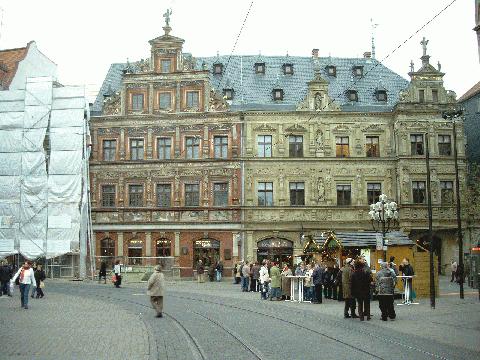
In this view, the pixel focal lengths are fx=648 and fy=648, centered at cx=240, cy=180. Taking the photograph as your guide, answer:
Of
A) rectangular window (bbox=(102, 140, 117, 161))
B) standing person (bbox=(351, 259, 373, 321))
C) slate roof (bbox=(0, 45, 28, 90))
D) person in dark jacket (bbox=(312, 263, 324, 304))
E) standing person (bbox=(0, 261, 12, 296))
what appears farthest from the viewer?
slate roof (bbox=(0, 45, 28, 90))

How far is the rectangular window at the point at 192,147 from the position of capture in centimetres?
4503

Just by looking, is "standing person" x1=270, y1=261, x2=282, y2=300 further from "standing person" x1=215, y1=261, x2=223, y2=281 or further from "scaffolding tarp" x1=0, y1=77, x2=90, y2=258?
"scaffolding tarp" x1=0, y1=77, x2=90, y2=258

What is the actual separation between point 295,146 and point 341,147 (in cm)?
318

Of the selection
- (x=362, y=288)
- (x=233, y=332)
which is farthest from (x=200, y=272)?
(x=233, y=332)

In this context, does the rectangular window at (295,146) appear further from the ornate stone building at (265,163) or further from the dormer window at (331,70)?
the dormer window at (331,70)

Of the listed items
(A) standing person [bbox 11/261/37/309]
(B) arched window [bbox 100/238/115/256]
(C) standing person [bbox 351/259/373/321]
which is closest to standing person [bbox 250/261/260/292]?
(A) standing person [bbox 11/261/37/309]

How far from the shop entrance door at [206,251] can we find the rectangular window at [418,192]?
1374cm

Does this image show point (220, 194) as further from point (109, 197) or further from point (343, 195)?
point (343, 195)

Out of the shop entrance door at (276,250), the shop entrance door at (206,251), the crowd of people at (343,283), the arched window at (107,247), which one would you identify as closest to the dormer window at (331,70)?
the shop entrance door at (276,250)

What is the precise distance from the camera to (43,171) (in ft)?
140

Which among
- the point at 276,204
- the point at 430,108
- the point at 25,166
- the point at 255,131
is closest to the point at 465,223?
the point at 430,108

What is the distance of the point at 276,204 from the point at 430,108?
12.4m

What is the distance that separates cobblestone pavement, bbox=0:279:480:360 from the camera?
12.0m

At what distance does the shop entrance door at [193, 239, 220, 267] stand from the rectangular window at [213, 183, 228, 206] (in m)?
2.65
